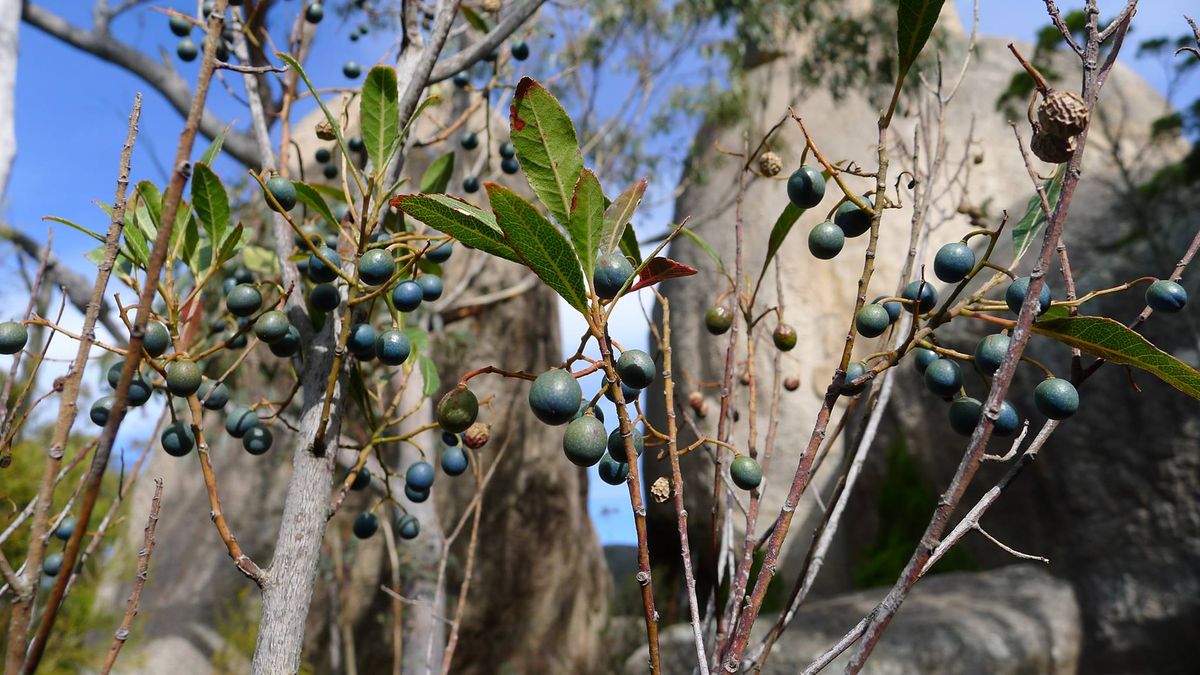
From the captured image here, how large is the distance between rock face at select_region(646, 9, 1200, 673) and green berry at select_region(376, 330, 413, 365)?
1963 millimetres

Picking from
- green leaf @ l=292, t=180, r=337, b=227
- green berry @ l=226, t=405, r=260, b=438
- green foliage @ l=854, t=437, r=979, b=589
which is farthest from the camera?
green foliage @ l=854, t=437, r=979, b=589

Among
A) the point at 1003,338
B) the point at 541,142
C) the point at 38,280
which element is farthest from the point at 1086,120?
the point at 38,280

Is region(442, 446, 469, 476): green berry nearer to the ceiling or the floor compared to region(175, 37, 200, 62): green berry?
nearer to the floor

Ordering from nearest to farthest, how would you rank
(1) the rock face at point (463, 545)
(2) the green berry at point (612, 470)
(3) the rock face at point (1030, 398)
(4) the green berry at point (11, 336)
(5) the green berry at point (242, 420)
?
1. (2) the green berry at point (612, 470)
2. (4) the green berry at point (11, 336)
3. (5) the green berry at point (242, 420)
4. (1) the rock face at point (463, 545)
5. (3) the rock face at point (1030, 398)

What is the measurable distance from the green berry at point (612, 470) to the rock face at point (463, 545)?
3.59m

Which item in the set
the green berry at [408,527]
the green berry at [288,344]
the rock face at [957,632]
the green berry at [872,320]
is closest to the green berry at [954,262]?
the green berry at [872,320]

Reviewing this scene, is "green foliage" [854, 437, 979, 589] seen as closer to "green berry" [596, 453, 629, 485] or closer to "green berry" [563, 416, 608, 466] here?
"green berry" [596, 453, 629, 485]

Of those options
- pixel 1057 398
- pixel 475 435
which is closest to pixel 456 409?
pixel 475 435

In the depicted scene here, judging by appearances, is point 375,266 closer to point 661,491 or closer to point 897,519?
point 661,491

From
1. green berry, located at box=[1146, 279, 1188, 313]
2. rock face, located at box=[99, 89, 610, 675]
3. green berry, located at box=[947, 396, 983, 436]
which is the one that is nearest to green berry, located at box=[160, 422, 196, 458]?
green berry, located at box=[947, 396, 983, 436]

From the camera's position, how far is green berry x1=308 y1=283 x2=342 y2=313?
0.94 meters

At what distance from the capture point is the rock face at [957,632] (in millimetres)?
4801

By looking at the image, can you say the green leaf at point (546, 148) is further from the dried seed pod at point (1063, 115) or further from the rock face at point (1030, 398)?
the rock face at point (1030, 398)

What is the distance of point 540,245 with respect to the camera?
0.59 meters
